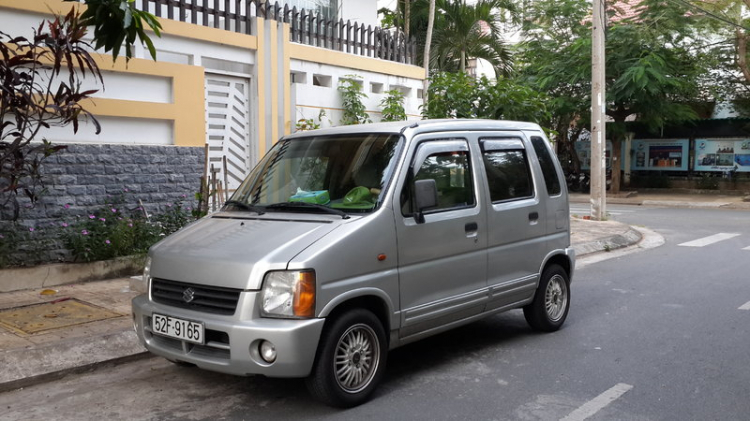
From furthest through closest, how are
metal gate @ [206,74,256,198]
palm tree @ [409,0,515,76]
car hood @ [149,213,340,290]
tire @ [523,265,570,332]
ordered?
palm tree @ [409,0,515,76] < metal gate @ [206,74,256,198] < tire @ [523,265,570,332] < car hood @ [149,213,340,290]

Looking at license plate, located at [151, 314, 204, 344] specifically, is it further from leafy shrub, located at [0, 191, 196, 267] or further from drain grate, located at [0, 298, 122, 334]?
leafy shrub, located at [0, 191, 196, 267]

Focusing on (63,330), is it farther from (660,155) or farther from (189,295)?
(660,155)

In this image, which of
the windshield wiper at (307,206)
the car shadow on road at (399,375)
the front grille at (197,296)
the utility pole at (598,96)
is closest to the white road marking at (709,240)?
the utility pole at (598,96)

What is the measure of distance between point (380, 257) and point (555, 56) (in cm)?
2264

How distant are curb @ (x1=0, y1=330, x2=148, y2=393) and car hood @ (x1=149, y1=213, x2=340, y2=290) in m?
1.33

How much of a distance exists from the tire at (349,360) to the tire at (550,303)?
6.99 feet

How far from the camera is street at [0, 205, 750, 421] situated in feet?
14.9

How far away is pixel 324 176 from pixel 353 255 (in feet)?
3.18

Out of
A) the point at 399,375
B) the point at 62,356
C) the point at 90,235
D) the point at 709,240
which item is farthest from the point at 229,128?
the point at 709,240

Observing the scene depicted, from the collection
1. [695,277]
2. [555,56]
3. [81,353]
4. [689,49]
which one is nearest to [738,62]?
[689,49]

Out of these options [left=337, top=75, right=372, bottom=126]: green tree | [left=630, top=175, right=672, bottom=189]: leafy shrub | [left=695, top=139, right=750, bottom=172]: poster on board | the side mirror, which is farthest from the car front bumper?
[left=630, top=175, right=672, bottom=189]: leafy shrub

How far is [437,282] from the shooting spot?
517cm

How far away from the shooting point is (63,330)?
6152 mm

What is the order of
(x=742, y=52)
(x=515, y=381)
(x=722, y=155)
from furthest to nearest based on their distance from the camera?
(x=722, y=155), (x=742, y=52), (x=515, y=381)
